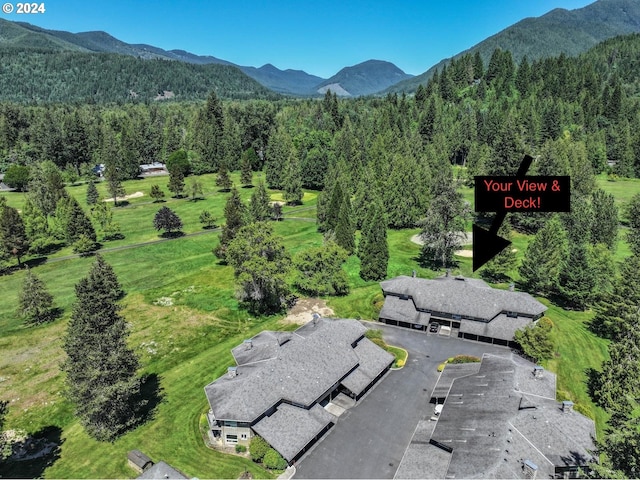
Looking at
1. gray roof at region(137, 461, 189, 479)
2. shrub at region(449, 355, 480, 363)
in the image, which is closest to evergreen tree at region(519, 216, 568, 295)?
shrub at region(449, 355, 480, 363)

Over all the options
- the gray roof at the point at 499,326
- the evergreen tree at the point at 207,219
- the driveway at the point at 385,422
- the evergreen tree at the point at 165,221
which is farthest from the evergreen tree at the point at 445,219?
the evergreen tree at the point at 165,221

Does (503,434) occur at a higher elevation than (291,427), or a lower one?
higher

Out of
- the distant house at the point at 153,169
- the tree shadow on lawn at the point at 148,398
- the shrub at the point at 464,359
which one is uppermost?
the distant house at the point at 153,169

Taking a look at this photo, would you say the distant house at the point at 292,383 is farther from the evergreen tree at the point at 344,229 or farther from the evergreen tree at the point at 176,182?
the evergreen tree at the point at 176,182

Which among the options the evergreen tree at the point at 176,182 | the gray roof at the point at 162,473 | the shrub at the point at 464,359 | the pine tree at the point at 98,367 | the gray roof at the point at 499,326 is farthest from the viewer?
the evergreen tree at the point at 176,182

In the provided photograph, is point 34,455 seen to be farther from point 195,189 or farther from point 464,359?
point 195,189

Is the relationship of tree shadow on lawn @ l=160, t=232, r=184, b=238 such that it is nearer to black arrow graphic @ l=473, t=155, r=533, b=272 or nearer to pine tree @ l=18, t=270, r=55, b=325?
pine tree @ l=18, t=270, r=55, b=325

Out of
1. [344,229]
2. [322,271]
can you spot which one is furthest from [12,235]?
[344,229]
